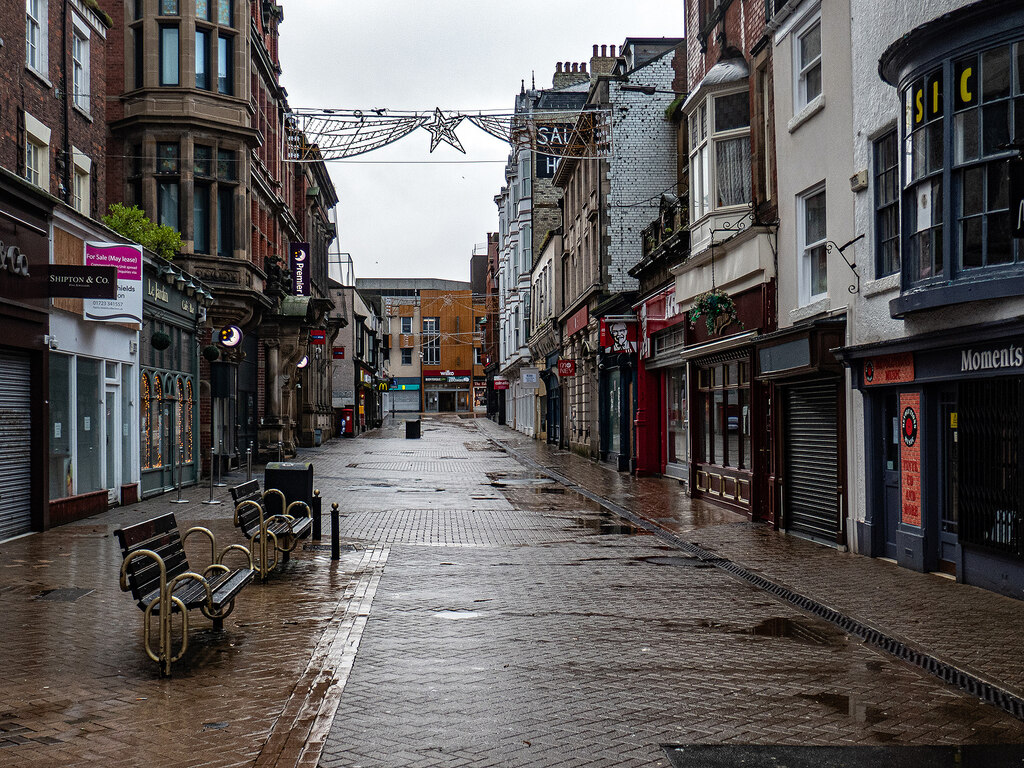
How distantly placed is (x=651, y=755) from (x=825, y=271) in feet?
34.3

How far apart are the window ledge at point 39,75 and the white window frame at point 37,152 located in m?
0.74

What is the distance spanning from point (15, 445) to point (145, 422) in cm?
599

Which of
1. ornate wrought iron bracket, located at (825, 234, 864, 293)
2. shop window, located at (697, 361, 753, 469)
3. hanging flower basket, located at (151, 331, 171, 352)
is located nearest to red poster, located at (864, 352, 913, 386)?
ornate wrought iron bracket, located at (825, 234, 864, 293)

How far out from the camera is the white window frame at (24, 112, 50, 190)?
17.3m

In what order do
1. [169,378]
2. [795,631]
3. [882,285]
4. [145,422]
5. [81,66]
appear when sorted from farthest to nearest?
[169,378]
[145,422]
[81,66]
[882,285]
[795,631]

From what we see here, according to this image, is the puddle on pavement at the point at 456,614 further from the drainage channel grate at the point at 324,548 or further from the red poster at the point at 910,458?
the red poster at the point at 910,458

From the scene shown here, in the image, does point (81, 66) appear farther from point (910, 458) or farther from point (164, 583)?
point (910, 458)

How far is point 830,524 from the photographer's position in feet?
45.1

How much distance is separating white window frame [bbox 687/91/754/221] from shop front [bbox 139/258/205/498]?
9961 millimetres

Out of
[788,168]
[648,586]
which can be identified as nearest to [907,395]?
[648,586]

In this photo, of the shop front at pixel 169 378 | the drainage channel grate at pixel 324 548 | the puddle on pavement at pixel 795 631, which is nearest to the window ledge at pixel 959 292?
the puddle on pavement at pixel 795 631

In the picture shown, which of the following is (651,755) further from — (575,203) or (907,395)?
(575,203)

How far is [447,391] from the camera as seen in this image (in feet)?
388

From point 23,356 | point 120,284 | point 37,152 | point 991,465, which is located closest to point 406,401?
point 37,152
